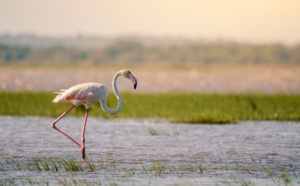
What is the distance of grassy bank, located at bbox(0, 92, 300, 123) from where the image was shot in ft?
57.3

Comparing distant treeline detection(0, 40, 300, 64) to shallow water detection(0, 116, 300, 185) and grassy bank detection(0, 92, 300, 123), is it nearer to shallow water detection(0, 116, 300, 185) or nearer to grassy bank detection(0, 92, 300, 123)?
grassy bank detection(0, 92, 300, 123)

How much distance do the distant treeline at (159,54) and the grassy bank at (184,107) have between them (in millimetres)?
93475

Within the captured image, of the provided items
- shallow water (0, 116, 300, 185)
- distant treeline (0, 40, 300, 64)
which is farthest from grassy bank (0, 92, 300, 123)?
distant treeline (0, 40, 300, 64)

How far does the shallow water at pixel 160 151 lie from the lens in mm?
8820

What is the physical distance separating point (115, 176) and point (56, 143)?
3.83m

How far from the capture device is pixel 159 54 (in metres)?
127

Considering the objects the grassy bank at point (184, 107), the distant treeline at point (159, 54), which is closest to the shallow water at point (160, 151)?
the grassy bank at point (184, 107)

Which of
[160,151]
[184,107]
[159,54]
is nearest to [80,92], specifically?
[160,151]

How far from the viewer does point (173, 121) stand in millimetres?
16688

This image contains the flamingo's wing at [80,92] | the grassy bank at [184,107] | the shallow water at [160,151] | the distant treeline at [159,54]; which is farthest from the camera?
the distant treeline at [159,54]

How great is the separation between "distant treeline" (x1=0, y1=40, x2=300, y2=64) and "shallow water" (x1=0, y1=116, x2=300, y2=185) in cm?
10092

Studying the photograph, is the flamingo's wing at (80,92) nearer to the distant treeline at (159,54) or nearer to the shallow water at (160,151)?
the shallow water at (160,151)

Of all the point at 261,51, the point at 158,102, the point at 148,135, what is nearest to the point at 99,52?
the point at 261,51

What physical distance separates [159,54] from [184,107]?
107 metres
